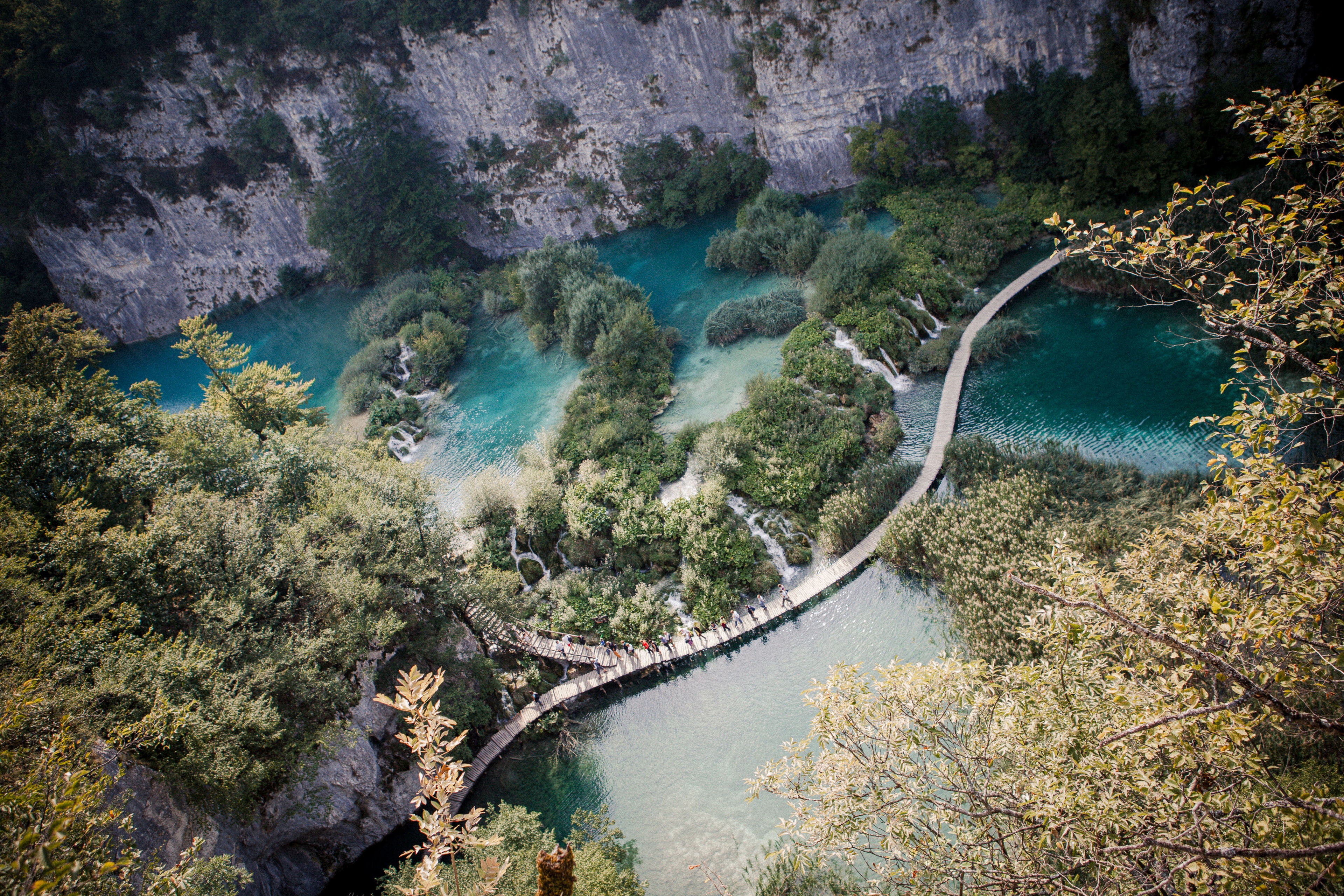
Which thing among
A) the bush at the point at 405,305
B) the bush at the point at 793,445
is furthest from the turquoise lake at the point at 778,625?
the bush at the point at 405,305

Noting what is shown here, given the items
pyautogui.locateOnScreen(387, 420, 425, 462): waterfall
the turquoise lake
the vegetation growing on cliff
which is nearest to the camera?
the vegetation growing on cliff

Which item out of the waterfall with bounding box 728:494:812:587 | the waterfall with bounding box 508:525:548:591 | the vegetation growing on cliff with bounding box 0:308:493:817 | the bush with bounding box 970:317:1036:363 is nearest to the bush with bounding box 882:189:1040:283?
the bush with bounding box 970:317:1036:363

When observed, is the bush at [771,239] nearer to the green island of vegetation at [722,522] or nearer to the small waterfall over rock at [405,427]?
the green island of vegetation at [722,522]

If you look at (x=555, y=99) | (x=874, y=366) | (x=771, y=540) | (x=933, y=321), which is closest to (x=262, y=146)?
(x=555, y=99)

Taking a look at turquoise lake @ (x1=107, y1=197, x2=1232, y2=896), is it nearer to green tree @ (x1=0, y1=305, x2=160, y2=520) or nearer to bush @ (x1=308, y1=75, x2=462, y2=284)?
green tree @ (x1=0, y1=305, x2=160, y2=520)

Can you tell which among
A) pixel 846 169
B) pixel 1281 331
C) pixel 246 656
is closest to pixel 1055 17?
pixel 846 169

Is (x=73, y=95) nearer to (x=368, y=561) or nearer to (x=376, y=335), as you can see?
(x=376, y=335)
